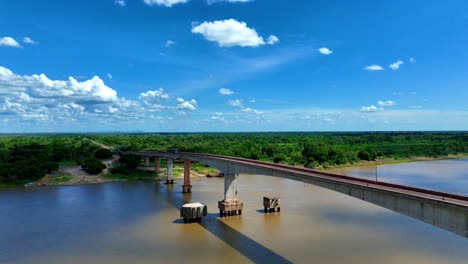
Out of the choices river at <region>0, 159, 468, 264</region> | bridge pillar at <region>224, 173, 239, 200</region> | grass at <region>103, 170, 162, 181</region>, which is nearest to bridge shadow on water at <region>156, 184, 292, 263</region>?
river at <region>0, 159, 468, 264</region>

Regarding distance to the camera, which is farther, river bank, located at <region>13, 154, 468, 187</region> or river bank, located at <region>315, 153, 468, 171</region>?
river bank, located at <region>315, 153, 468, 171</region>

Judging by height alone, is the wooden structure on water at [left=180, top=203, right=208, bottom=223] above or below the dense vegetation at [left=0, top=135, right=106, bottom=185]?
below

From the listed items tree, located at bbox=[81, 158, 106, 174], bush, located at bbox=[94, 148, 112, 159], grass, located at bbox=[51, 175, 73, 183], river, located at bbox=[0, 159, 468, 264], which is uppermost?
bush, located at bbox=[94, 148, 112, 159]

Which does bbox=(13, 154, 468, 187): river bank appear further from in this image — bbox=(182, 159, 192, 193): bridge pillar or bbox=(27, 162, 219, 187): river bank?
bbox=(182, 159, 192, 193): bridge pillar

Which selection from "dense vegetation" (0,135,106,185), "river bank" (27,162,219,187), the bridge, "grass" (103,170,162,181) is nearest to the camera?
the bridge

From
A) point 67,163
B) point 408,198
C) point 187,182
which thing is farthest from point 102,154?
point 408,198

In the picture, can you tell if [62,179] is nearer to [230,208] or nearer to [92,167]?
[92,167]

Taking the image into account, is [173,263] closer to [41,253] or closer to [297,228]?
[41,253]
